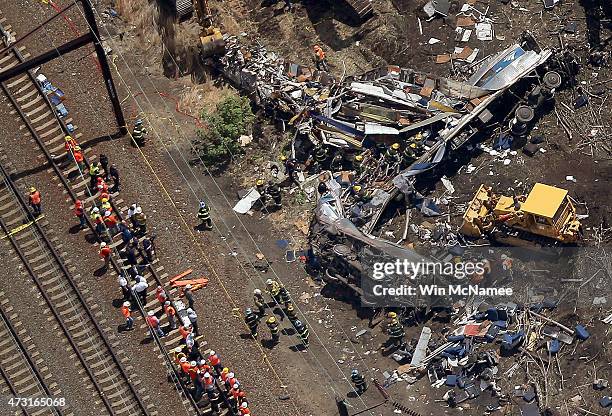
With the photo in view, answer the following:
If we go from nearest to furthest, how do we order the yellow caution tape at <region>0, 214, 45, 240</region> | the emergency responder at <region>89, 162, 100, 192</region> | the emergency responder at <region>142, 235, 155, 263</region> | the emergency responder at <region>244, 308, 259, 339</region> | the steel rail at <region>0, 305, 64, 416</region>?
the steel rail at <region>0, 305, 64, 416</region> < the emergency responder at <region>244, 308, 259, 339</region> < the emergency responder at <region>142, 235, 155, 263</region> < the yellow caution tape at <region>0, 214, 45, 240</region> < the emergency responder at <region>89, 162, 100, 192</region>

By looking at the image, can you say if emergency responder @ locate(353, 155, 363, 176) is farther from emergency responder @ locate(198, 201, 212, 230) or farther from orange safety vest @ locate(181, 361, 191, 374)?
orange safety vest @ locate(181, 361, 191, 374)

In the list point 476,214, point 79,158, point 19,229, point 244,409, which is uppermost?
point 79,158

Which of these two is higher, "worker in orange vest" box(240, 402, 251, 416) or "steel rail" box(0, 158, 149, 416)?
"steel rail" box(0, 158, 149, 416)

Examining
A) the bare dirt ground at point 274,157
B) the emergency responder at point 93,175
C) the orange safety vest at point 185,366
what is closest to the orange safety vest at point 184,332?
the bare dirt ground at point 274,157

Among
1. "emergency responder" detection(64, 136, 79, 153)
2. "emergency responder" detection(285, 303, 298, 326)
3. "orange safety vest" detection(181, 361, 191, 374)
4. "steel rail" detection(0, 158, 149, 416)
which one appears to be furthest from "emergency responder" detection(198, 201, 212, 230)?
"orange safety vest" detection(181, 361, 191, 374)

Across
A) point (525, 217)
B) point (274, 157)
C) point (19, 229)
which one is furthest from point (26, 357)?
point (525, 217)

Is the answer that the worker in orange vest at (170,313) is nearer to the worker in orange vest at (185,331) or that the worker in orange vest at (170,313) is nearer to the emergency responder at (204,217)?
the worker in orange vest at (185,331)

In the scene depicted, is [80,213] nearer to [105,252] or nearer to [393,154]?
[105,252]
